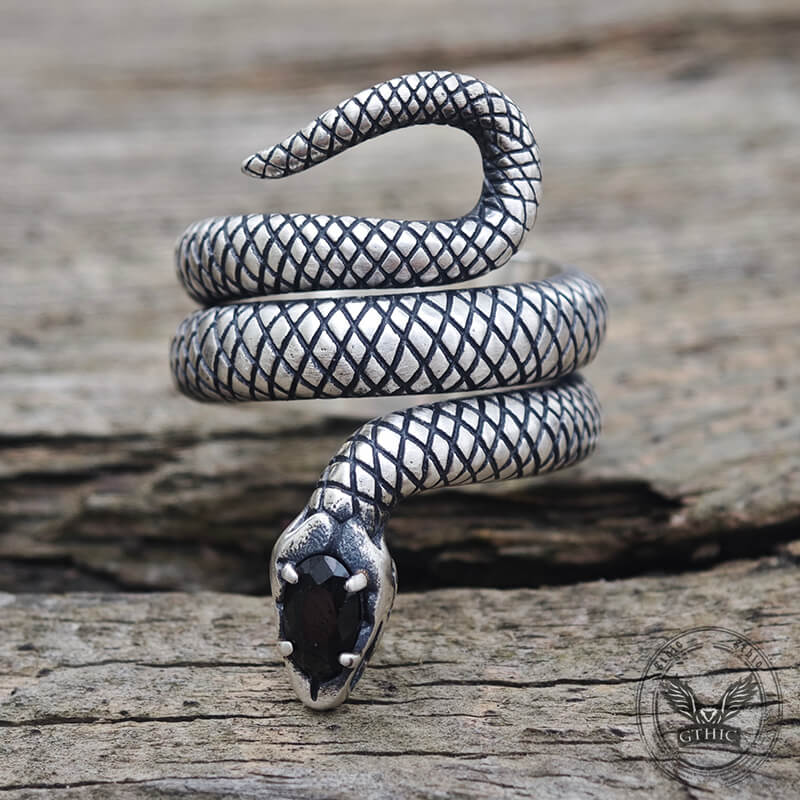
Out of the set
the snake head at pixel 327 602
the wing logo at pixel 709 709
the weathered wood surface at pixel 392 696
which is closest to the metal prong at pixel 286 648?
the snake head at pixel 327 602

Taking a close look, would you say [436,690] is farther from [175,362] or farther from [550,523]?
[175,362]

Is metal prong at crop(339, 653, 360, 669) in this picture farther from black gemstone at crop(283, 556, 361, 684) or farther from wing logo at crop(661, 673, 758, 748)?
wing logo at crop(661, 673, 758, 748)

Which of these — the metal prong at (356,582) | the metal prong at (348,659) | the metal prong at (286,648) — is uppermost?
the metal prong at (356,582)

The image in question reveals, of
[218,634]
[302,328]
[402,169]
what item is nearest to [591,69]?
[402,169]

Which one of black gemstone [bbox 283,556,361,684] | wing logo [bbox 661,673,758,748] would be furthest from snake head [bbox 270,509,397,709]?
wing logo [bbox 661,673,758,748]

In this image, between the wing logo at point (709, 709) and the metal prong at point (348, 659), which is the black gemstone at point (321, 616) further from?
the wing logo at point (709, 709)

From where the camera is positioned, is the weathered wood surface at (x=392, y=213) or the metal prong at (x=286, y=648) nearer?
the metal prong at (x=286, y=648)

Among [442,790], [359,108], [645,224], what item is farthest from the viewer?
[645,224]
